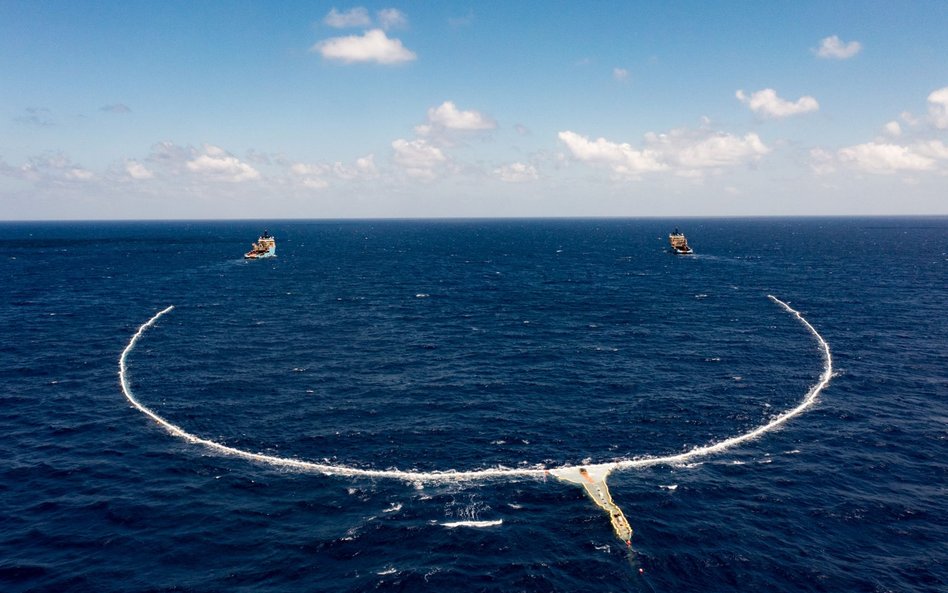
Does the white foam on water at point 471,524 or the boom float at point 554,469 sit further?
the boom float at point 554,469

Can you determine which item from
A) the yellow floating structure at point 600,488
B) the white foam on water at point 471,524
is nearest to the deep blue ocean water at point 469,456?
the white foam on water at point 471,524

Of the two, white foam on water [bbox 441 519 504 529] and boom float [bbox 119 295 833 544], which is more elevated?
boom float [bbox 119 295 833 544]

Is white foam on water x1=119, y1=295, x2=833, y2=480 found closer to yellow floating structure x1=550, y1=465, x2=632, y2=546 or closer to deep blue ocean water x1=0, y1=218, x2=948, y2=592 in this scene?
yellow floating structure x1=550, y1=465, x2=632, y2=546

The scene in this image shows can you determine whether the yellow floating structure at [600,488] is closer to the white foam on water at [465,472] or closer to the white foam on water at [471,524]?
the white foam on water at [465,472]

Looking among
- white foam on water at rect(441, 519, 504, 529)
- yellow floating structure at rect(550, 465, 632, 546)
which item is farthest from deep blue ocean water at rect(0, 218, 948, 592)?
yellow floating structure at rect(550, 465, 632, 546)

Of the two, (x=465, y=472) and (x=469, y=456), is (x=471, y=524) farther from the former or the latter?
(x=469, y=456)

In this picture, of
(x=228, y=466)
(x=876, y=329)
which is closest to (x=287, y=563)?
(x=228, y=466)

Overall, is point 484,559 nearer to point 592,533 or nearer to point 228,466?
point 592,533

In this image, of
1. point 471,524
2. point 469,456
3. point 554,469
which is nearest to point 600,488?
point 554,469
